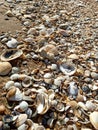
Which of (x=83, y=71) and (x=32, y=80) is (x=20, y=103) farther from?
(x=83, y=71)

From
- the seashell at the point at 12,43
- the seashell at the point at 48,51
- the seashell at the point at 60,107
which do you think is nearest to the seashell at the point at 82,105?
the seashell at the point at 60,107

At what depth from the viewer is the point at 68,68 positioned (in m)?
4.25

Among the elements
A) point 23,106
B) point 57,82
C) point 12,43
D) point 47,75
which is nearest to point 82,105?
point 57,82

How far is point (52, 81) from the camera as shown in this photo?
12.6ft

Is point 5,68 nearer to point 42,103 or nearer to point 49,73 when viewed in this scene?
point 49,73

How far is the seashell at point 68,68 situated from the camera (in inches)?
164

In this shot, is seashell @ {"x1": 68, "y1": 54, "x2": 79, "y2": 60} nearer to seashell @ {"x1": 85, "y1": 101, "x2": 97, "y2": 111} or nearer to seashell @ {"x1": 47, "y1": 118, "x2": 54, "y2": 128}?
seashell @ {"x1": 85, "y1": 101, "x2": 97, "y2": 111}

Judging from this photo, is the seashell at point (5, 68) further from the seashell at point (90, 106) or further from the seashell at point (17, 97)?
the seashell at point (90, 106)

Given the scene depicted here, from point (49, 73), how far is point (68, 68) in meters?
0.33

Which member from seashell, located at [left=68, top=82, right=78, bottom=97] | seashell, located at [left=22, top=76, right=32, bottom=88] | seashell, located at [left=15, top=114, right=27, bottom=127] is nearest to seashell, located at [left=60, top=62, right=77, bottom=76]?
seashell, located at [left=68, top=82, right=78, bottom=97]

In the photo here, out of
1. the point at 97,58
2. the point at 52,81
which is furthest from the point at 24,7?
the point at 52,81

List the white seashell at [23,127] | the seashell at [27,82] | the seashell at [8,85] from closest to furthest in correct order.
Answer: the white seashell at [23,127], the seashell at [8,85], the seashell at [27,82]

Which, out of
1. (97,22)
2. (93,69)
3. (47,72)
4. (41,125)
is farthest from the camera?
(97,22)

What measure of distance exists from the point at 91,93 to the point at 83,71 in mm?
450
